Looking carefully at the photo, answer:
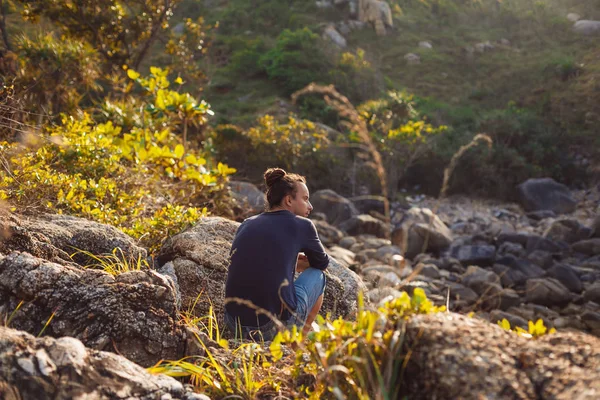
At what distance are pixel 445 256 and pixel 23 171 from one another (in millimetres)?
9463

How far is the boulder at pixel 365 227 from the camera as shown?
1334 centimetres

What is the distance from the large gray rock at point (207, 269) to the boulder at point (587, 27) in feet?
85.5

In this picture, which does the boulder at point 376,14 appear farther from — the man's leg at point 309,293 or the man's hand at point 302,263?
the man's leg at point 309,293

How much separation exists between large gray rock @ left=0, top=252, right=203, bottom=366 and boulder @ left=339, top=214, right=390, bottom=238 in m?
10.5

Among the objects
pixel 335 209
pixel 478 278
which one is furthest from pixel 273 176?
pixel 335 209

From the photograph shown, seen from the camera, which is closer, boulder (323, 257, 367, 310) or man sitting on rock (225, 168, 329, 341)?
man sitting on rock (225, 168, 329, 341)

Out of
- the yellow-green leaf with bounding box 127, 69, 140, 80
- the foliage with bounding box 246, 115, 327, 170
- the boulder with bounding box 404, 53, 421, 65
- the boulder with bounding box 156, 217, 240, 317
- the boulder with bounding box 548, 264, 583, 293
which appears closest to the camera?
the boulder with bounding box 156, 217, 240, 317

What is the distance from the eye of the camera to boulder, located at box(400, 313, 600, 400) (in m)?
2.01

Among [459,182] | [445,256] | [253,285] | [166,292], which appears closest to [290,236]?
[253,285]

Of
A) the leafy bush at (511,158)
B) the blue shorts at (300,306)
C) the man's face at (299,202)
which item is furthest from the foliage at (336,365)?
the leafy bush at (511,158)

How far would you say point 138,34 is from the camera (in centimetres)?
1073

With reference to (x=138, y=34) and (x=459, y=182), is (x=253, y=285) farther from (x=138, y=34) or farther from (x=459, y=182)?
(x=459, y=182)

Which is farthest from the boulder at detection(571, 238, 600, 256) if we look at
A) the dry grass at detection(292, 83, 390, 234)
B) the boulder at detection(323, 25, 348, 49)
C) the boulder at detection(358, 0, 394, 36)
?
the boulder at detection(358, 0, 394, 36)

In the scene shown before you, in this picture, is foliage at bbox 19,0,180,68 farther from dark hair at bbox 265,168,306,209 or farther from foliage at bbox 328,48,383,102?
foliage at bbox 328,48,383,102
